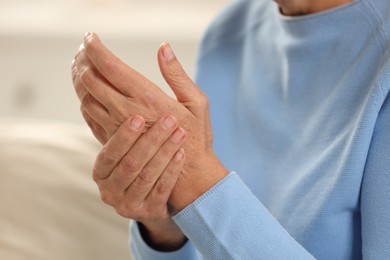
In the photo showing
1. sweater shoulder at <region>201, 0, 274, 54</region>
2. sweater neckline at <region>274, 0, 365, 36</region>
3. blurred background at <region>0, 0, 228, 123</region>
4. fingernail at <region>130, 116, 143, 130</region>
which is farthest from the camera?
blurred background at <region>0, 0, 228, 123</region>

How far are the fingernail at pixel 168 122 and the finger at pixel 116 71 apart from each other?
0.15 feet

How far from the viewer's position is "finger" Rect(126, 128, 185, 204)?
2.45 ft

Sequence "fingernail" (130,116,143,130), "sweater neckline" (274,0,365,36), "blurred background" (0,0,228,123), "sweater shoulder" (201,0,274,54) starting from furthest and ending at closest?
"blurred background" (0,0,228,123) < "sweater shoulder" (201,0,274,54) < "sweater neckline" (274,0,365,36) < "fingernail" (130,116,143,130)

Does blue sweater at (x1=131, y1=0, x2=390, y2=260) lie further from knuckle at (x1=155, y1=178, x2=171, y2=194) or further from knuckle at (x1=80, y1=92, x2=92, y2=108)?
knuckle at (x1=80, y1=92, x2=92, y2=108)

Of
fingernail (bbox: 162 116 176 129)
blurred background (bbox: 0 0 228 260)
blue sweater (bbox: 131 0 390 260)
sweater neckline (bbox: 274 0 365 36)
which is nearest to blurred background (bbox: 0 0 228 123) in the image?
blurred background (bbox: 0 0 228 260)

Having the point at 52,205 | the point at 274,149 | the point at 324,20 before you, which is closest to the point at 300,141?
the point at 274,149

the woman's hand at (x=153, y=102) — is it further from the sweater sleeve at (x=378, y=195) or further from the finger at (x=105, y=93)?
the sweater sleeve at (x=378, y=195)

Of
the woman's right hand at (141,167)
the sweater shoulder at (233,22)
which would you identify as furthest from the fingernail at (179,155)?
the sweater shoulder at (233,22)

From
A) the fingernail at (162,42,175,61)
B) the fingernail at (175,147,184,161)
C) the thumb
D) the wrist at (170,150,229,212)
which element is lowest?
the wrist at (170,150,229,212)

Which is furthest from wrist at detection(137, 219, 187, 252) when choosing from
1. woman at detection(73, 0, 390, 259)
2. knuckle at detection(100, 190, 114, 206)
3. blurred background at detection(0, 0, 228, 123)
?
blurred background at detection(0, 0, 228, 123)

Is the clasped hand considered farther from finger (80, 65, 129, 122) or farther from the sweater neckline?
the sweater neckline

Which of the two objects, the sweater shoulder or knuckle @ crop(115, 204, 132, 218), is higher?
the sweater shoulder

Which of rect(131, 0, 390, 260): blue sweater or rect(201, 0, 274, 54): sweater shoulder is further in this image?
rect(201, 0, 274, 54): sweater shoulder

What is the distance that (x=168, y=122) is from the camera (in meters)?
0.74
